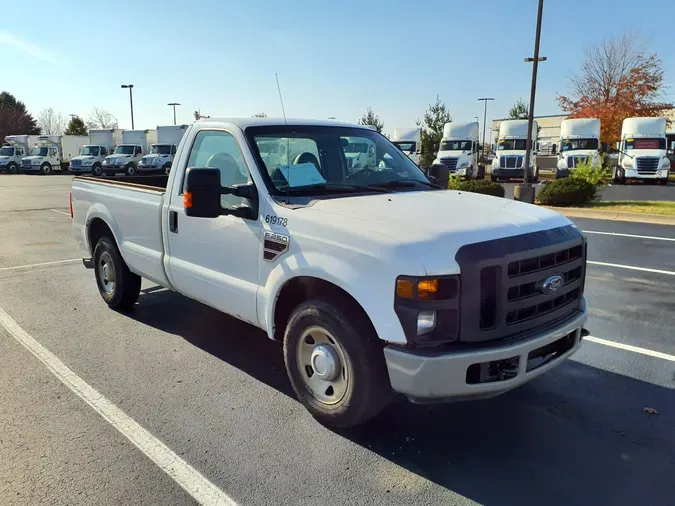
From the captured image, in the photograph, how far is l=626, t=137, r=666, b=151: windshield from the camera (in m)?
28.6

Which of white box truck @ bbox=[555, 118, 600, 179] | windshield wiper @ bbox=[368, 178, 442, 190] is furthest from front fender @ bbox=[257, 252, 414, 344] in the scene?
white box truck @ bbox=[555, 118, 600, 179]

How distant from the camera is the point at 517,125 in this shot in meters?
30.5

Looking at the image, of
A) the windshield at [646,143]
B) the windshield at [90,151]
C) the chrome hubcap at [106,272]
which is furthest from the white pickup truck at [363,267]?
the windshield at [90,151]

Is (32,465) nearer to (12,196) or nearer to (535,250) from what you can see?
(535,250)

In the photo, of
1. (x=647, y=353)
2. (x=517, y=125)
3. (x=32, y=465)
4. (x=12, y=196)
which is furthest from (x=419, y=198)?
(x=517, y=125)

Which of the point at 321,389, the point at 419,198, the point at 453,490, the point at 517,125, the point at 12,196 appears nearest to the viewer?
the point at 453,490

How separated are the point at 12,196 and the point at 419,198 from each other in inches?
868

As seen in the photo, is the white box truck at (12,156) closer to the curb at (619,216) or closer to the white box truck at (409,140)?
the white box truck at (409,140)

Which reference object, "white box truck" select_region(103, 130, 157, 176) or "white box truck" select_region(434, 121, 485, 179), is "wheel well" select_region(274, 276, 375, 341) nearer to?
"white box truck" select_region(434, 121, 485, 179)

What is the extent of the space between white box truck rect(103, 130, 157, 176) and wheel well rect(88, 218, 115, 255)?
113 ft

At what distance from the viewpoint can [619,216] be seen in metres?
13.8

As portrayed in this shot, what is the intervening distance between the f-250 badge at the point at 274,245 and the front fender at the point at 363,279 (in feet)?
0.27

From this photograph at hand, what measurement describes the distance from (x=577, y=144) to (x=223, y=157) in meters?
29.4

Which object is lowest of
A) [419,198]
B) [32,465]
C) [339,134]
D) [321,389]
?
[32,465]
